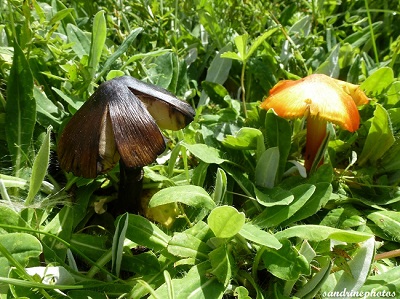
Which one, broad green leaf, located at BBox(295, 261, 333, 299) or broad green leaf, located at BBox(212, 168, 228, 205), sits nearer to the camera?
broad green leaf, located at BBox(295, 261, 333, 299)

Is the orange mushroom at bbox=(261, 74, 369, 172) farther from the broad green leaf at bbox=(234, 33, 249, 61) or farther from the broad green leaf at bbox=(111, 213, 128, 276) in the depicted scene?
the broad green leaf at bbox=(111, 213, 128, 276)

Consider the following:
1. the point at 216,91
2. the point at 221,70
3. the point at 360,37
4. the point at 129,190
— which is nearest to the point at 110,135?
the point at 129,190

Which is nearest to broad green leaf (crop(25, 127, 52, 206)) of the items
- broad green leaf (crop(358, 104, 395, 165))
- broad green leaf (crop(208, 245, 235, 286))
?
broad green leaf (crop(208, 245, 235, 286))

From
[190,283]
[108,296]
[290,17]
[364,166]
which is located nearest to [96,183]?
[108,296]

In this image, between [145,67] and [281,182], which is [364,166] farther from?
[145,67]

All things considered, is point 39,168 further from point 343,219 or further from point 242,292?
point 343,219

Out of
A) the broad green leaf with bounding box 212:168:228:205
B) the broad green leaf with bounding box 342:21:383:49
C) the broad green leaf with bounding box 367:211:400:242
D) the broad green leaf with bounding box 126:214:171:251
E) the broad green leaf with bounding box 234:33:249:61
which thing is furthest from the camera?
the broad green leaf with bounding box 342:21:383:49

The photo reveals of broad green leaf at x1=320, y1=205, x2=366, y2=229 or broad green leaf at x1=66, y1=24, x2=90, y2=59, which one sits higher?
broad green leaf at x1=66, y1=24, x2=90, y2=59
